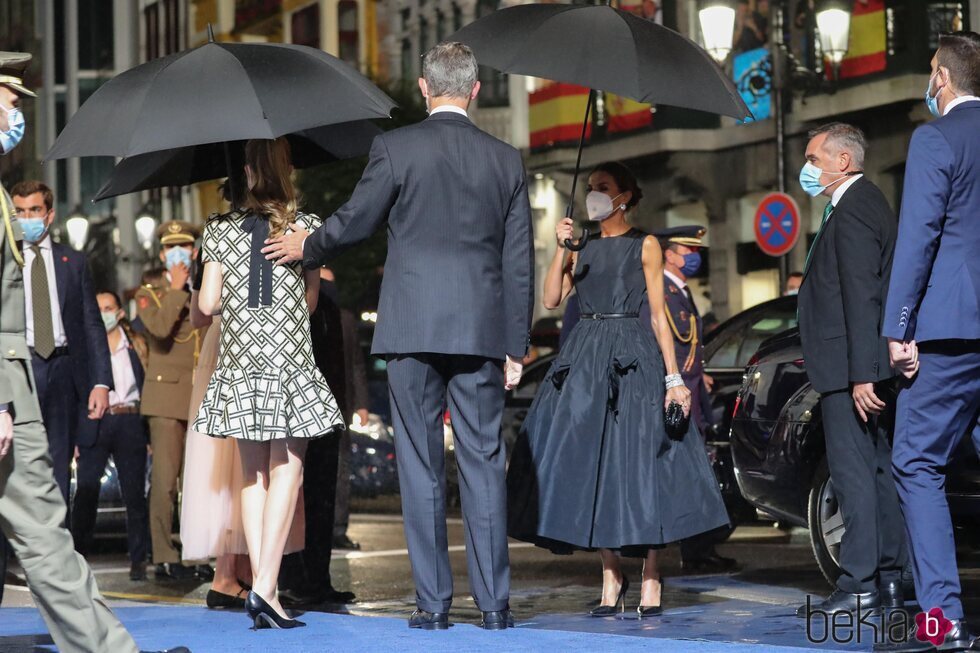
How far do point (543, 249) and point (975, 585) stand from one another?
27.7m

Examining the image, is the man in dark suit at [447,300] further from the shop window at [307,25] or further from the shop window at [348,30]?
the shop window at [307,25]

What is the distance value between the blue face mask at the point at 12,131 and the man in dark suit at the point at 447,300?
1.43 m

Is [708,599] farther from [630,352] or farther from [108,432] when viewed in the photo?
[108,432]

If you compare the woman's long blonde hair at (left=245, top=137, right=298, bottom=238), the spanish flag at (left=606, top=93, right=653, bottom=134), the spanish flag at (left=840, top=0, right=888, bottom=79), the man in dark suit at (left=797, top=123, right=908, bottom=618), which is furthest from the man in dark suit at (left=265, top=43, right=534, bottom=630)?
the spanish flag at (left=606, top=93, right=653, bottom=134)

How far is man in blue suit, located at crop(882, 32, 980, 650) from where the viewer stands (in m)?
6.55

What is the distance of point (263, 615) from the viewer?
23.9ft

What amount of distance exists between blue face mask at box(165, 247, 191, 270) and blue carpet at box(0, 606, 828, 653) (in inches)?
170

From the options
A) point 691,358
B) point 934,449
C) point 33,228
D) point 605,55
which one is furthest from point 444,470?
point 691,358

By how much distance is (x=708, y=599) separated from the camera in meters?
9.09

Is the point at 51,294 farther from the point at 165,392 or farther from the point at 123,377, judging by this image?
the point at 123,377

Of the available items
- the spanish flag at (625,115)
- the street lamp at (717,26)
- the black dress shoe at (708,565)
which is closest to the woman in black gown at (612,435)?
the black dress shoe at (708,565)

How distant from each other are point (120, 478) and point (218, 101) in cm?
500

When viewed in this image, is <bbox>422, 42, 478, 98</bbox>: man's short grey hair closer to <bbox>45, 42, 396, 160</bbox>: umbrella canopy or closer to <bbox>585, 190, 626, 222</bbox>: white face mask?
<bbox>45, 42, 396, 160</bbox>: umbrella canopy

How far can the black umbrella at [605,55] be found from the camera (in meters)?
8.01
